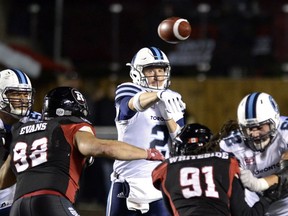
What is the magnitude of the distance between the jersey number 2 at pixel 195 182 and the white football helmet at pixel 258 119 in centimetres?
86

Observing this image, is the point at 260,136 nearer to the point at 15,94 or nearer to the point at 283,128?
the point at 283,128

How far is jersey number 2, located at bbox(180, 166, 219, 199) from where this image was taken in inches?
216

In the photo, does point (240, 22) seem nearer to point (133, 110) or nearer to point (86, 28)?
point (86, 28)

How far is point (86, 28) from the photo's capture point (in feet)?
42.2

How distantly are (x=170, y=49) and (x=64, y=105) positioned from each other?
20.6ft

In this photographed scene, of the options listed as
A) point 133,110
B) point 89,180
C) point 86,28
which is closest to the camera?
point 133,110

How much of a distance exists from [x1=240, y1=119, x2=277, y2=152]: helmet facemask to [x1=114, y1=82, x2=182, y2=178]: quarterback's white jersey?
0.79 meters

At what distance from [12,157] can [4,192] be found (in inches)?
42.3

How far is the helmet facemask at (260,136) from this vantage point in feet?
20.7

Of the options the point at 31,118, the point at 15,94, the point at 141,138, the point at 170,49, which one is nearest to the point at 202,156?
the point at 141,138

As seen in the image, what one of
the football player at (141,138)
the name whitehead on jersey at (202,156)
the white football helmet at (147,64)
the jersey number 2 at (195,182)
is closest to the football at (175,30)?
the white football helmet at (147,64)

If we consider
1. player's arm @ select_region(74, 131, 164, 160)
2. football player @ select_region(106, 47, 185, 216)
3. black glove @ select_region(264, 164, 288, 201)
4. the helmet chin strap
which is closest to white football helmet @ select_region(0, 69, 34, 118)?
football player @ select_region(106, 47, 185, 216)

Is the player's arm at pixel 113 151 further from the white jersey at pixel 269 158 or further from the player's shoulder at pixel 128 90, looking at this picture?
the player's shoulder at pixel 128 90

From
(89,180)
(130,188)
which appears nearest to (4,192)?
(130,188)
